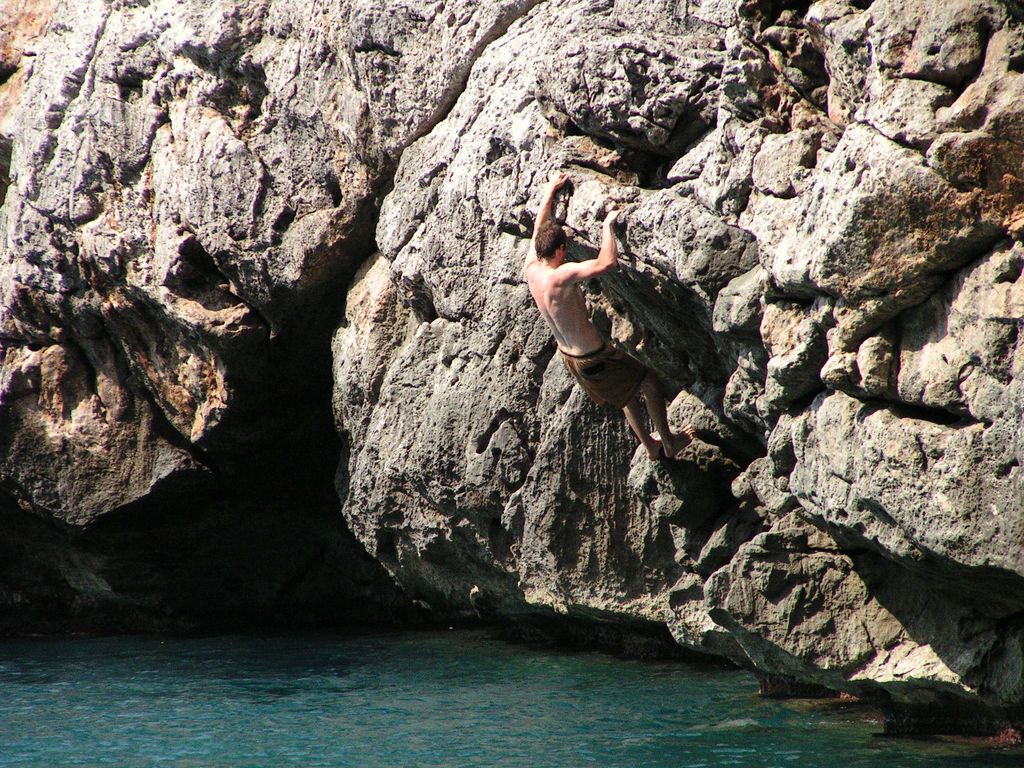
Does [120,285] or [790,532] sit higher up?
[120,285]

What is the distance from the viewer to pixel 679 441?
7652 millimetres

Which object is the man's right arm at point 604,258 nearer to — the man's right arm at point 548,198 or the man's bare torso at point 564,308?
the man's bare torso at point 564,308

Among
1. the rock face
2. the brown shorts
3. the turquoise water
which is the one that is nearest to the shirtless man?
the brown shorts

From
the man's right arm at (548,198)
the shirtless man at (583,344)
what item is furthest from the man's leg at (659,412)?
the man's right arm at (548,198)

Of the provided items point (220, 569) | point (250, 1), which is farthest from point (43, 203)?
point (220, 569)

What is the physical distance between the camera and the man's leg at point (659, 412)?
295 inches

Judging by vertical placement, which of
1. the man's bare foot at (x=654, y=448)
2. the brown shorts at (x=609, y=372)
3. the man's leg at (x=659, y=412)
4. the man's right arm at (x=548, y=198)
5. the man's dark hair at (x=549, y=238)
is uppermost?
the man's right arm at (x=548, y=198)

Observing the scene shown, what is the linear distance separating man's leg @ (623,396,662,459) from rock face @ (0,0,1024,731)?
0.91ft

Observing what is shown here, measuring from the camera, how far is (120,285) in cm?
1148

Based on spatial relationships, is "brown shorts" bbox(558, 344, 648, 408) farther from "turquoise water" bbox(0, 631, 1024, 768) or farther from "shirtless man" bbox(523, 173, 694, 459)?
"turquoise water" bbox(0, 631, 1024, 768)

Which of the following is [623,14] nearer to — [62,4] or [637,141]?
[637,141]

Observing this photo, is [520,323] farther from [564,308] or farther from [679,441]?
[679,441]

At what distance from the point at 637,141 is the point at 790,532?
266 centimetres

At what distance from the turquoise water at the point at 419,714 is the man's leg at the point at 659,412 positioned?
199cm
